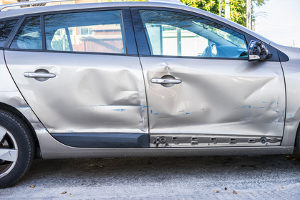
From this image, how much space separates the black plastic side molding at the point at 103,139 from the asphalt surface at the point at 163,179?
16.1 inches

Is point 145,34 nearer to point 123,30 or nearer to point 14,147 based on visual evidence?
point 123,30

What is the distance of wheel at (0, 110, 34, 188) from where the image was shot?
3619mm

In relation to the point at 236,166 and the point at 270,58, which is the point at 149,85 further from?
the point at 236,166

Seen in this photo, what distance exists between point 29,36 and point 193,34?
1508 millimetres

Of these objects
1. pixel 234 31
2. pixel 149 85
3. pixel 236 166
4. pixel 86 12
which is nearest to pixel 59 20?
pixel 86 12

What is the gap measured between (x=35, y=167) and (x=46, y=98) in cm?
125

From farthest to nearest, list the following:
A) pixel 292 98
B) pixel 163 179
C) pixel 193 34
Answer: pixel 163 179 < pixel 193 34 < pixel 292 98

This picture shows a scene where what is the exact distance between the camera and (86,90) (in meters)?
3.63

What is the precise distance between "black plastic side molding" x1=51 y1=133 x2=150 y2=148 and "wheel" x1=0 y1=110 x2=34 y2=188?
0.27m

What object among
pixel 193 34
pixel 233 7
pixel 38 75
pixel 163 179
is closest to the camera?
pixel 38 75

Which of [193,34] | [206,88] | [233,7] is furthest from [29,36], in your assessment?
[233,7]

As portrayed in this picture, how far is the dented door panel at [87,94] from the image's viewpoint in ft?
11.9

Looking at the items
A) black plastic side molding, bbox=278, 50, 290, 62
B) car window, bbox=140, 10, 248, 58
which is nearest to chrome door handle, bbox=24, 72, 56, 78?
car window, bbox=140, 10, 248, 58

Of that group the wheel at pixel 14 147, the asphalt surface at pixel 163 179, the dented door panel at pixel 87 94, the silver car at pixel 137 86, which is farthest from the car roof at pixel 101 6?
the asphalt surface at pixel 163 179
